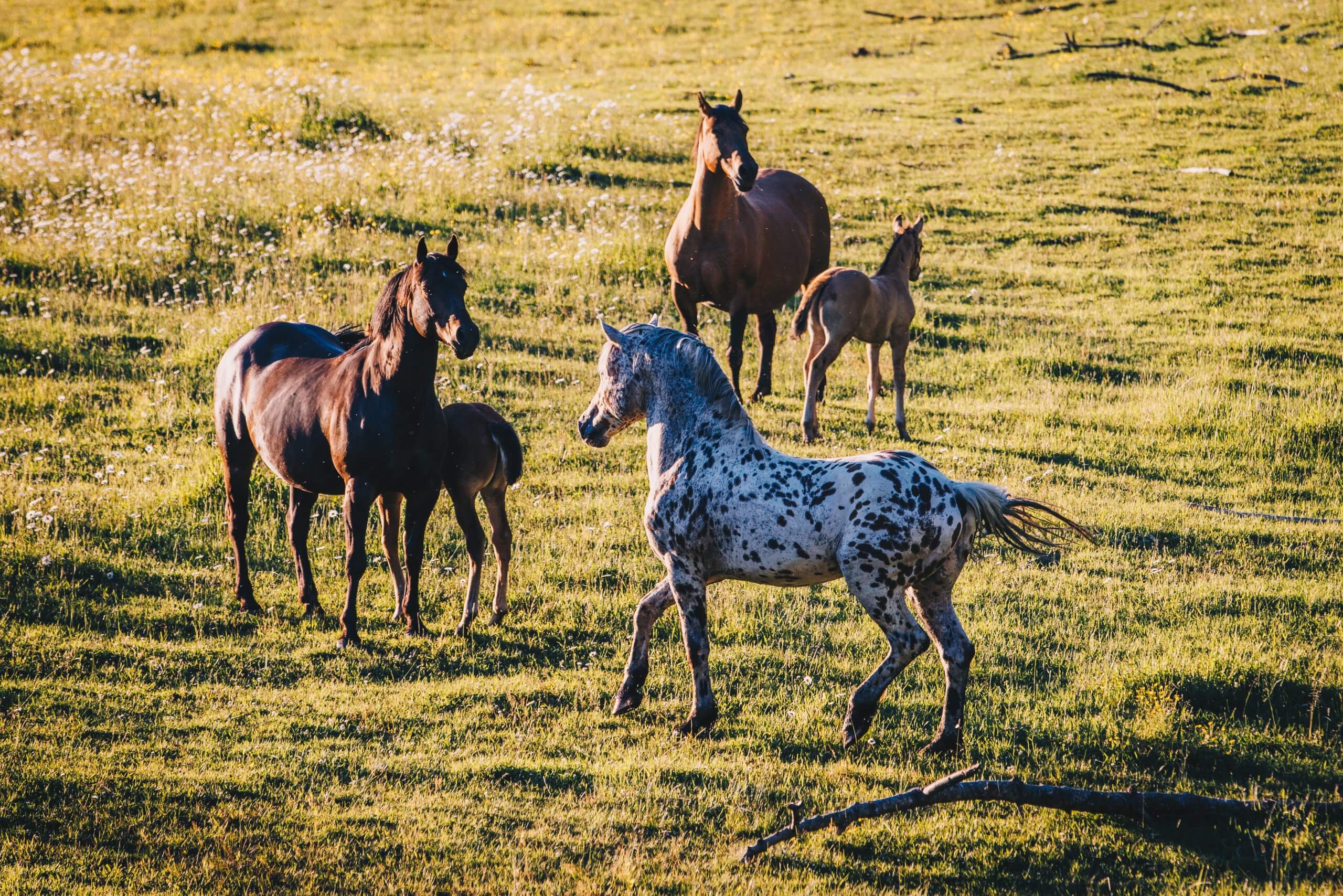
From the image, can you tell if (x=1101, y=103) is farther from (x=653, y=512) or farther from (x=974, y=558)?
(x=653, y=512)

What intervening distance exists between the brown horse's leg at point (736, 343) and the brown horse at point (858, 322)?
2.71 feet

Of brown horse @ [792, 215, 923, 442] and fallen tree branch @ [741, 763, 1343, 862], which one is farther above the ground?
brown horse @ [792, 215, 923, 442]

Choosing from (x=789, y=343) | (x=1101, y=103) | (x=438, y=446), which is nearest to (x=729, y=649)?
(x=438, y=446)

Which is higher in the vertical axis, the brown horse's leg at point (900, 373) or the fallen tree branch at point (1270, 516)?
the brown horse's leg at point (900, 373)

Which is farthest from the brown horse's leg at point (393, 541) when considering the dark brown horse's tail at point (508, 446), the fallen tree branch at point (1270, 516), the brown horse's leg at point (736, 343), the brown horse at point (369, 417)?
the fallen tree branch at point (1270, 516)

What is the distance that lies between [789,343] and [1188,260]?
24.9 feet

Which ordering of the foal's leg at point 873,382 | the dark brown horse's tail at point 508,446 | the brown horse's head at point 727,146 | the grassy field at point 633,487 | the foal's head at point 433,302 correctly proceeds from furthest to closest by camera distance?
the foal's leg at point 873,382
the brown horse's head at point 727,146
the dark brown horse's tail at point 508,446
the foal's head at point 433,302
the grassy field at point 633,487

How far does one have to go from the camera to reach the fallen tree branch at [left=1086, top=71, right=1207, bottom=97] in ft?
90.5

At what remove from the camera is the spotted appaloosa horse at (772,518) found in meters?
6.52

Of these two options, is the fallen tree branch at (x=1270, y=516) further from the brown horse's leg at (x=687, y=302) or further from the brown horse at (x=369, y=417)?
the brown horse at (x=369, y=417)

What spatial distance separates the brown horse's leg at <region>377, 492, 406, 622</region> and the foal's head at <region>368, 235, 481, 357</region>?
1.50 metres

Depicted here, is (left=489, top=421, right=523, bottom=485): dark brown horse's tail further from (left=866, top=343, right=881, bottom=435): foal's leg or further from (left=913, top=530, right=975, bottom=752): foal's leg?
(left=866, top=343, right=881, bottom=435): foal's leg

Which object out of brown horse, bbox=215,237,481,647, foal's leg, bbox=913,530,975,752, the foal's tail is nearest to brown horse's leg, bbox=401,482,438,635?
brown horse, bbox=215,237,481,647

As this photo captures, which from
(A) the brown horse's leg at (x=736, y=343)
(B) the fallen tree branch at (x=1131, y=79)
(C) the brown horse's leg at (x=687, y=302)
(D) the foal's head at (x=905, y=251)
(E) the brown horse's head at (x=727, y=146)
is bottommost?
(A) the brown horse's leg at (x=736, y=343)
